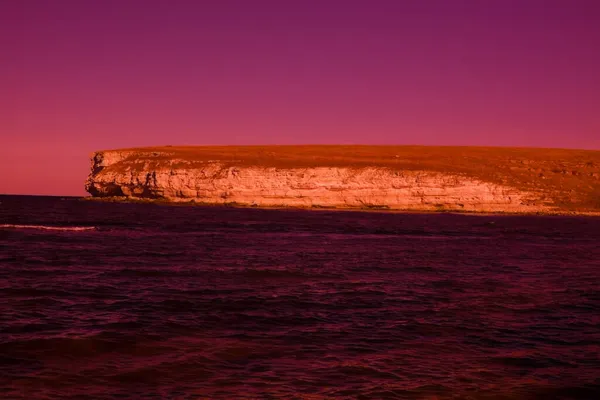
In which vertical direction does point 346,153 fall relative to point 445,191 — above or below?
above

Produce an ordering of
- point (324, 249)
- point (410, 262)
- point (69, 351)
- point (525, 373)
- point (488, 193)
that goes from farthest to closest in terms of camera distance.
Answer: point (488, 193) < point (324, 249) < point (410, 262) < point (69, 351) < point (525, 373)

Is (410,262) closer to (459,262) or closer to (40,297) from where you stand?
(459,262)

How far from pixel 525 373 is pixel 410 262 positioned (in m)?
16.5

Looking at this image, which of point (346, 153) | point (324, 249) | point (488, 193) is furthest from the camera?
point (346, 153)

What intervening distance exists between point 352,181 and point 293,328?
292 feet

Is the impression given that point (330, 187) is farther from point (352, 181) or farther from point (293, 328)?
point (293, 328)

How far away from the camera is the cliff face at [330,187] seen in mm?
99312

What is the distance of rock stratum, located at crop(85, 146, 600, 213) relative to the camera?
99750mm

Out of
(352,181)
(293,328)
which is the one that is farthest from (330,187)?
(293,328)

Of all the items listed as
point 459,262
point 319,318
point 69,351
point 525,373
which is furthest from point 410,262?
point 69,351

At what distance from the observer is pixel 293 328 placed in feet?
42.7

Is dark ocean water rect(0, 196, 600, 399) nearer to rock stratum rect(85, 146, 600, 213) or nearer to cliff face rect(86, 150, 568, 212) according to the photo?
cliff face rect(86, 150, 568, 212)

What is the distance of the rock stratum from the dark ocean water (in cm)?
7424

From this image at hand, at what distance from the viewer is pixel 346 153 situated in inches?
5089
